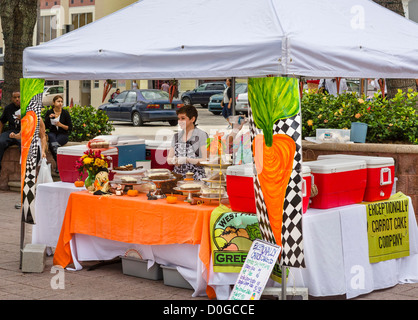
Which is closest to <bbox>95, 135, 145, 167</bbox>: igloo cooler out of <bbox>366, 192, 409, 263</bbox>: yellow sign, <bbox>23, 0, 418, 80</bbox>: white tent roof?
<bbox>23, 0, 418, 80</bbox>: white tent roof

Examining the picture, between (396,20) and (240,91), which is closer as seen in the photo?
(396,20)

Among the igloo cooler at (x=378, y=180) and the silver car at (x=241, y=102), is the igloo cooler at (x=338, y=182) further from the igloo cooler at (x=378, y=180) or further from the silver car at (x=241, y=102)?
the silver car at (x=241, y=102)

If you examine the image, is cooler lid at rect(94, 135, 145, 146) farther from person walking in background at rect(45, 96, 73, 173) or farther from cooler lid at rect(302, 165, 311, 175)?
person walking in background at rect(45, 96, 73, 173)

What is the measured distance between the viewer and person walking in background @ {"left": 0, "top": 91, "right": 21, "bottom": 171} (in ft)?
40.0

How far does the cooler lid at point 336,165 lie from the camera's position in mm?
6184

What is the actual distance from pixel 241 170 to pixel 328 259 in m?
1.08

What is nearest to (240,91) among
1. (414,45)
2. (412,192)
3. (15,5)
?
(15,5)

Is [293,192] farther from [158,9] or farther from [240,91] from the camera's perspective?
[240,91]

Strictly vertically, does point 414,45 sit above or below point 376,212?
above

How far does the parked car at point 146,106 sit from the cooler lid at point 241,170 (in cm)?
1976

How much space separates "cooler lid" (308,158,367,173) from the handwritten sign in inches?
38.6

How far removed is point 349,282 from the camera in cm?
616

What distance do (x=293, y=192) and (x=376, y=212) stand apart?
1523mm

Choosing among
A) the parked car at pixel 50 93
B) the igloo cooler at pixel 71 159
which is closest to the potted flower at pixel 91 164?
the igloo cooler at pixel 71 159
